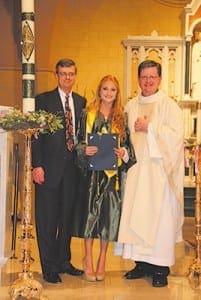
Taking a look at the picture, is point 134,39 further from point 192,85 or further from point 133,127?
point 133,127

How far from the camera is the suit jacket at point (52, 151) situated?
3748 mm

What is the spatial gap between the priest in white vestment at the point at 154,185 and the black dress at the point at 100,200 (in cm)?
7

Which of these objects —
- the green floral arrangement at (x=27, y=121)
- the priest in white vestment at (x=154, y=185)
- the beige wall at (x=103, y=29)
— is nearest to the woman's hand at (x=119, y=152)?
the priest in white vestment at (x=154, y=185)

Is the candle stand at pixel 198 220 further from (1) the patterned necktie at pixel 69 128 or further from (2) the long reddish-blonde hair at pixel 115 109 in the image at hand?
(1) the patterned necktie at pixel 69 128

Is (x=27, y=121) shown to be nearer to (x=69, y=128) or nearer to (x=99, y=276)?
(x=69, y=128)

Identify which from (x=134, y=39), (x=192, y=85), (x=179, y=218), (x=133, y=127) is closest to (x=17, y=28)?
(x=134, y=39)

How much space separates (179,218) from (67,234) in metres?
0.81

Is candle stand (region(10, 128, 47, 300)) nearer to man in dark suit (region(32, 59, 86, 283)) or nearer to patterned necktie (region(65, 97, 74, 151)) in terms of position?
man in dark suit (region(32, 59, 86, 283))

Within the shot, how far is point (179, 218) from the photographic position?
12.6 ft

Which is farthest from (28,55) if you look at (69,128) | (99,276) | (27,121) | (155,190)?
(99,276)

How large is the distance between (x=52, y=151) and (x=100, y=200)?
475 millimetres

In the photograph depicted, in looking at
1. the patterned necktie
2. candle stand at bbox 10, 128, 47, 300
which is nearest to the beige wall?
the patterned necktie

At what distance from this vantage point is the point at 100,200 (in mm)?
3791

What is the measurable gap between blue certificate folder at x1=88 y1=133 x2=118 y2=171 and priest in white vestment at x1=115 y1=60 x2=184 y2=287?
0.16 m
